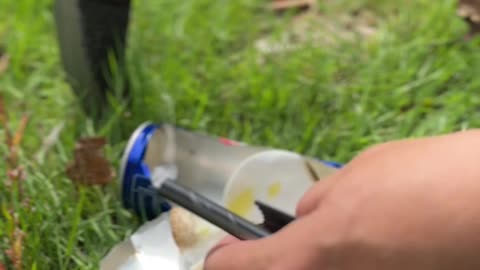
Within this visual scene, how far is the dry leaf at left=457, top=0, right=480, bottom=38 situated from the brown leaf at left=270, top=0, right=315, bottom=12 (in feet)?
1.14

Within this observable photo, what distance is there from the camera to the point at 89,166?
3.53 ft

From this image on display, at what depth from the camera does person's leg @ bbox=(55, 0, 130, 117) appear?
1.14 m

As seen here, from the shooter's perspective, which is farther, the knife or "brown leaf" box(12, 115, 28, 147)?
"brown leaf" box(12, 115, 28, 147)

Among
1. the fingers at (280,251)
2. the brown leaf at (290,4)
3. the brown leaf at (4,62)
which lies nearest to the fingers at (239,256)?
the fingers at (280,251)

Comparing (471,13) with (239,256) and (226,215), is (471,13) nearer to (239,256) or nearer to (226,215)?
(226,215)

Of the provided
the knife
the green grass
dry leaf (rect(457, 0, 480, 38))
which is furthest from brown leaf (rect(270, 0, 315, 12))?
the knife

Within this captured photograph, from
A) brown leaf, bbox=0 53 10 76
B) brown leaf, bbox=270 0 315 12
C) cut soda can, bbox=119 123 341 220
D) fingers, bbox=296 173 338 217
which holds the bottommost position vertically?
cut soda can, bbox=119 123 341 220

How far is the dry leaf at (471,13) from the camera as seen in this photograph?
4.75 feet

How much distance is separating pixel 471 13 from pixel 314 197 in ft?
3.07

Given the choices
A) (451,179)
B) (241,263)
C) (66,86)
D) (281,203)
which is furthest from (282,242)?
(66,86)

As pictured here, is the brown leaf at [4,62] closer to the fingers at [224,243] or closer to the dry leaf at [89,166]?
the dry leaf at [89,166]

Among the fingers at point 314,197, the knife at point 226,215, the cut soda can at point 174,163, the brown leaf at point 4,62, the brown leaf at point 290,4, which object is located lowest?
the cut soda can at point 174,163

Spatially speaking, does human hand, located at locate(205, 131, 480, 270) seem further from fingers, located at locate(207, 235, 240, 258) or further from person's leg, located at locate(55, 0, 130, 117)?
person's leg, located at locate(55, 0, 130, 117)

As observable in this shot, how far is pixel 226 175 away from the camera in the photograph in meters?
1.03
